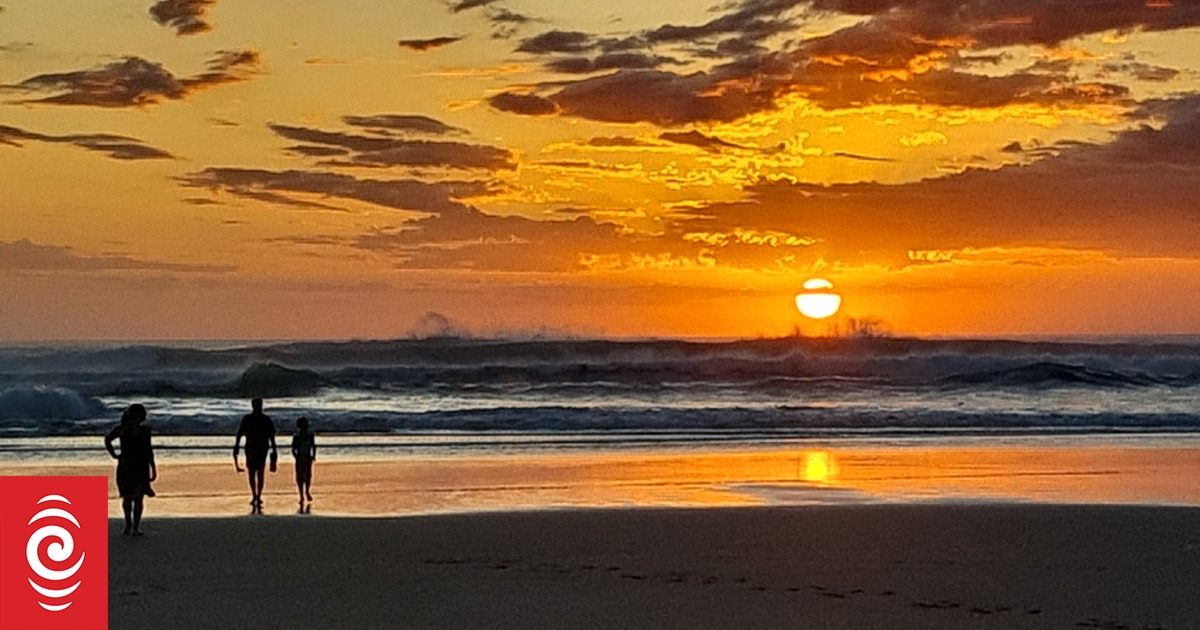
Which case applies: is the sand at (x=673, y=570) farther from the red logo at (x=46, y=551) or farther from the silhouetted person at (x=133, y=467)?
the red logo at (x=46, y=551)

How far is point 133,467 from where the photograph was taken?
1495 cm

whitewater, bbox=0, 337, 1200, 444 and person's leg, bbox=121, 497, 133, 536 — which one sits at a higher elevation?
whitewater, bbox=0, 337, 1200, 444

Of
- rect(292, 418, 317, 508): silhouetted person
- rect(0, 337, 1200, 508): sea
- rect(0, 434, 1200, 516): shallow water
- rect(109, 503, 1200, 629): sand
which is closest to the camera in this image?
rect(109, 503, 1200, 629): sand

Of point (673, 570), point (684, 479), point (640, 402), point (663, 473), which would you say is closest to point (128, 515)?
point (673, 570)

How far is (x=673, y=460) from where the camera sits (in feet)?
82.6

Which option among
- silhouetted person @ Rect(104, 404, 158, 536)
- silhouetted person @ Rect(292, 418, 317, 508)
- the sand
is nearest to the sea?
silhouetted person @ Rect(292, 418, 317, 508)

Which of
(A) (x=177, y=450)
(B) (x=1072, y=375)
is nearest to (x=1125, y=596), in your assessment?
(A) (x=177, y=450)

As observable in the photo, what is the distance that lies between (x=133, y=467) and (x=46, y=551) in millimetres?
6781

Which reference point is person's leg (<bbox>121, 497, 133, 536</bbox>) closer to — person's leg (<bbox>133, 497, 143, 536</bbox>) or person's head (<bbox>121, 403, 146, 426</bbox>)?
person's leg (<bbox>133, 497, 143, 536</bbox>)

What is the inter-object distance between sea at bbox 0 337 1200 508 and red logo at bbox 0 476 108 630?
37.9 ft

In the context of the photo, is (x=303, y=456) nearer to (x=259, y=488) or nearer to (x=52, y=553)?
(x=259, y=488)

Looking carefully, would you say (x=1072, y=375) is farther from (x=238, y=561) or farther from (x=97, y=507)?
(x=97, y=507)

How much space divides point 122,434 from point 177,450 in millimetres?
11977

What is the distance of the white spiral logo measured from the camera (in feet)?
27.3
